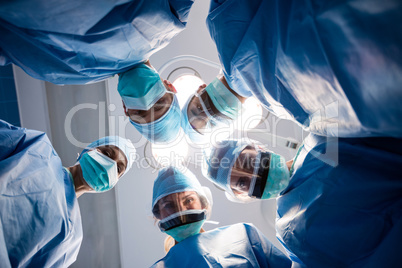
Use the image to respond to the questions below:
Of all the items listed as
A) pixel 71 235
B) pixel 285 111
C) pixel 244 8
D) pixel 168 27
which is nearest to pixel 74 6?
pixel 168 27

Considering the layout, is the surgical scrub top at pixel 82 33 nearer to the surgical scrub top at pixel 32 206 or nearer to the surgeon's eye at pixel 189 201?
the surgical scrub top at pixel 32 206

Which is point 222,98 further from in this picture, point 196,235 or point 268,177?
point 196,235

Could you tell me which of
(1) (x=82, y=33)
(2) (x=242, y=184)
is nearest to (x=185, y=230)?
(2) (x=242, y=184)

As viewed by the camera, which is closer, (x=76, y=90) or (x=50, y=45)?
(x=50, y=45)

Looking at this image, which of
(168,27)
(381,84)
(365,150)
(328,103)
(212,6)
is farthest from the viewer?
(168,27)

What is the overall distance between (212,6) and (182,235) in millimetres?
1340

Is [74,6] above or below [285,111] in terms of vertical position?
above

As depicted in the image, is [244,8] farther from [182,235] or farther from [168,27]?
[182,235]

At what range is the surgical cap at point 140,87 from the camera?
131cm

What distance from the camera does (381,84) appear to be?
581 millimetres

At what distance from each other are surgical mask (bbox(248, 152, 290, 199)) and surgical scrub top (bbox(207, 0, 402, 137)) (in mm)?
255

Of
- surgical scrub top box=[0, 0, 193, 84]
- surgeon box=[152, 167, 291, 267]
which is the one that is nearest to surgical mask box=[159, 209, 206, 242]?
surgeon box=[152, 167, 291, 267]

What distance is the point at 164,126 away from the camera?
1512 millimetres

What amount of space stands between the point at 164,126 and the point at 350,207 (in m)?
1.14
